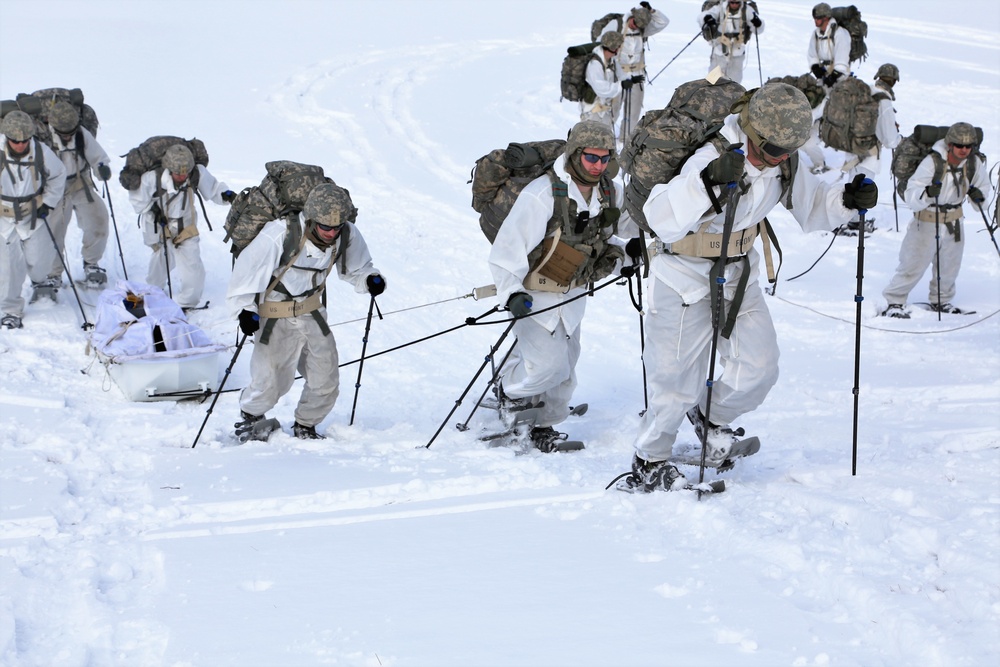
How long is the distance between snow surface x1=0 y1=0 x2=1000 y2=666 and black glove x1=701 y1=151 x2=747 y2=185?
1.65 metres

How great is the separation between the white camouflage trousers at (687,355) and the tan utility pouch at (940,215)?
5671 millimetres

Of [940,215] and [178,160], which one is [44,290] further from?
[940,215]

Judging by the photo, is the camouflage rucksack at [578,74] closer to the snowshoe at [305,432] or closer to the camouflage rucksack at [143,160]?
the camouflage rucksack at [143,160]

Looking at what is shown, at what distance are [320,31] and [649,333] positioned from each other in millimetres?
20002

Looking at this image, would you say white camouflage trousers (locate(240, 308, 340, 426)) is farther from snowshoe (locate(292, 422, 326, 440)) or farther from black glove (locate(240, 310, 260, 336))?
black glove (locate(240, 310, 260, 336))

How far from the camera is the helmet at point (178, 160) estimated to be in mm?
9867

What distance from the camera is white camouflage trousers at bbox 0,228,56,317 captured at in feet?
32.1

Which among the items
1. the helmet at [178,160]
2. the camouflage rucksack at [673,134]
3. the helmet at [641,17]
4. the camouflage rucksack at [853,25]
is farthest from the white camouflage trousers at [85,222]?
the camouflage rucksack at [853,25]

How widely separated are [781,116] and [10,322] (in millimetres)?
7773

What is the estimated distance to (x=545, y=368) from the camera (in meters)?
6.80

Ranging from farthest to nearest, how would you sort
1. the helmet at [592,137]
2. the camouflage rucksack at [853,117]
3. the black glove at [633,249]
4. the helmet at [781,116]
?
the camouflage rucksack at [853,117], the black glove at [633,249], the helmet at [592,137], the helmet at [781,116]

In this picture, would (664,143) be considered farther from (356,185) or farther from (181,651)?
(356,185)

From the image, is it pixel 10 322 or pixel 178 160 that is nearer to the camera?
pixel 10 322

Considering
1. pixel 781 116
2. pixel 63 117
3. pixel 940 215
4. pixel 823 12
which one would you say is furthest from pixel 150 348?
pixel 823 12
